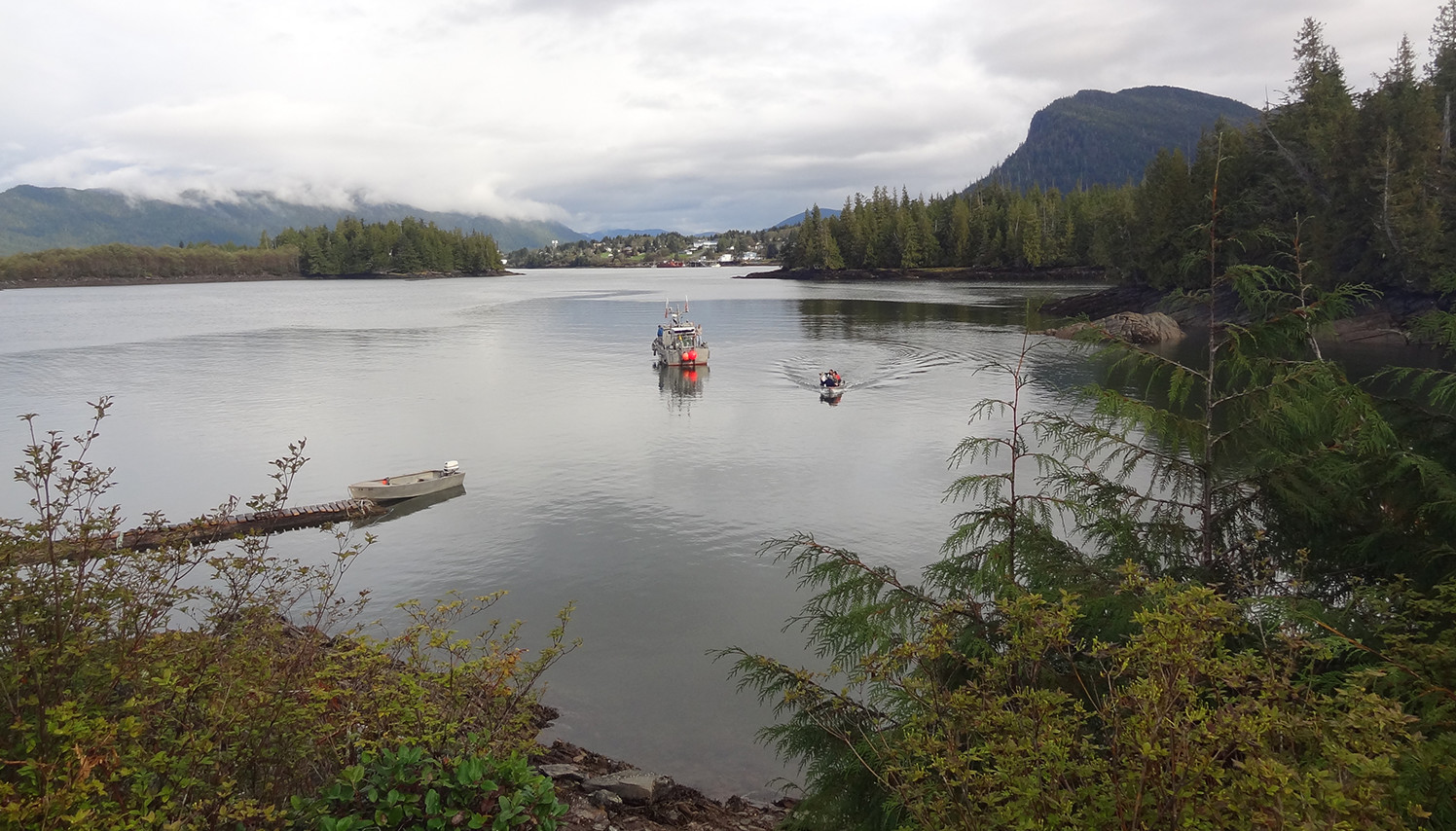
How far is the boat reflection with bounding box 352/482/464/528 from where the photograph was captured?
27484mm

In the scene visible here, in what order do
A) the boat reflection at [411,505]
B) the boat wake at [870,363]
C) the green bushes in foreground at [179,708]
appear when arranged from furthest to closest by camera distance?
the boat wake at [870,363], the boat reflection at [411,505], the green bushes in foreground at [179,708]

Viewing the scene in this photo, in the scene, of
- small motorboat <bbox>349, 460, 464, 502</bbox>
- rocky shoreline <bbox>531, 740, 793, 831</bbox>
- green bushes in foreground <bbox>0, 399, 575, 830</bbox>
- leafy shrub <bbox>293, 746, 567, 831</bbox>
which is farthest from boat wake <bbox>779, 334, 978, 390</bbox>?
leafy shrub <bbox>293, 746, 567, 831</bbox>

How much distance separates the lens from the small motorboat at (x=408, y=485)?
28.7 meters

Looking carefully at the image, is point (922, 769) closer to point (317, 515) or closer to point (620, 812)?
point (620, 812)

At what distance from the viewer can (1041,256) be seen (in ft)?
489

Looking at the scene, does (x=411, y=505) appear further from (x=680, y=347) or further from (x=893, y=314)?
(x=893, y=314)

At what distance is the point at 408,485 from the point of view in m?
29.4

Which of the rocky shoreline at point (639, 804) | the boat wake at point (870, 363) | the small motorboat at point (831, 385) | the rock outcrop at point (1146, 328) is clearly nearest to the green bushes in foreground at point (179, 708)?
the rocky shoreline at point (639, 804)

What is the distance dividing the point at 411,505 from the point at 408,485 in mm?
786

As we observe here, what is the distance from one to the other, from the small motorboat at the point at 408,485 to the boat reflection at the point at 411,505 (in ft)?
0.45

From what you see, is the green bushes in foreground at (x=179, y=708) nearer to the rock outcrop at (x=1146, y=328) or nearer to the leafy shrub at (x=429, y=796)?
the leafy shrub at (x=429, y=796)

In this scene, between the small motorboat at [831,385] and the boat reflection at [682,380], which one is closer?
the small motorboat at [831,385]

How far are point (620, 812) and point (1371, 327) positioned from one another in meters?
67.5

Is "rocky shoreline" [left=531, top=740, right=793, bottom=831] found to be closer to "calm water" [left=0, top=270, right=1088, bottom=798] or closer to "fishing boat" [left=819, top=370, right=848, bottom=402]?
"calm water" [left=0, top=270, right=1088, bottom=798]
